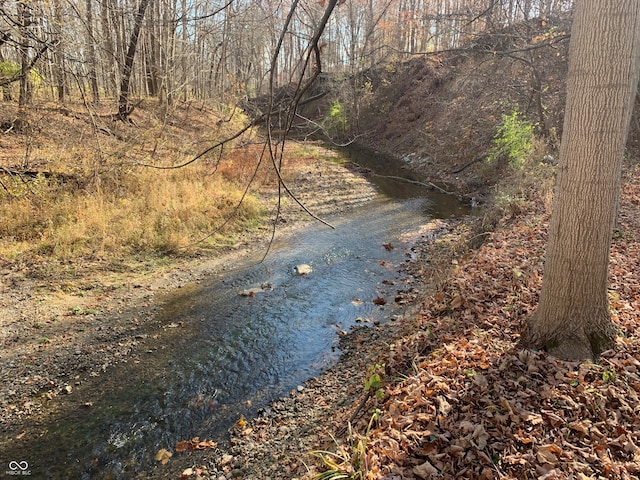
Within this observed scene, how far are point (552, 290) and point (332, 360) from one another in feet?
11.6

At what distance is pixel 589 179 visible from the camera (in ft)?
10.4

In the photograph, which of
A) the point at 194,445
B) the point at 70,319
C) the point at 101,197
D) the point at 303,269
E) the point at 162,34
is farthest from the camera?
the point at 162,34

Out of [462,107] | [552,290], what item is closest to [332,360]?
[552,290]

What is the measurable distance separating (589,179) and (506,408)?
195 cm

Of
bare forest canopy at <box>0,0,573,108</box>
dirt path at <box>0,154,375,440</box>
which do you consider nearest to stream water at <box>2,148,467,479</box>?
dirt path at <box>0,154,375,440</box>

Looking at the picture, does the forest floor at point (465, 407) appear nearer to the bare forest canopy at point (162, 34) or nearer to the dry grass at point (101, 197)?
the bare forest canopy at point (162, 34)

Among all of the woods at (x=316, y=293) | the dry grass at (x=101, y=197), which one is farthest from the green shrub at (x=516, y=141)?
the dry grass at (x=101, y=197)

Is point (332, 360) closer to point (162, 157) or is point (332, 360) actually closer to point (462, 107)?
point (162, 157)

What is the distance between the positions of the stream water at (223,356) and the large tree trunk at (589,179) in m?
3.51

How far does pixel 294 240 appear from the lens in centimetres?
1131

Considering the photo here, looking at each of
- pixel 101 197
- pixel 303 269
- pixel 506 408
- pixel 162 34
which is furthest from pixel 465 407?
pixel 162 34

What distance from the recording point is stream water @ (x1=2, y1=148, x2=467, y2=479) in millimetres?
4656

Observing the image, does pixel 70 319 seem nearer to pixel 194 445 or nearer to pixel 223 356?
pixel 223 356

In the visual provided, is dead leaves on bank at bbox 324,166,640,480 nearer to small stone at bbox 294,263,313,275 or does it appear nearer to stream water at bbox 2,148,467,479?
stream water at bbox 2,148,467,479
